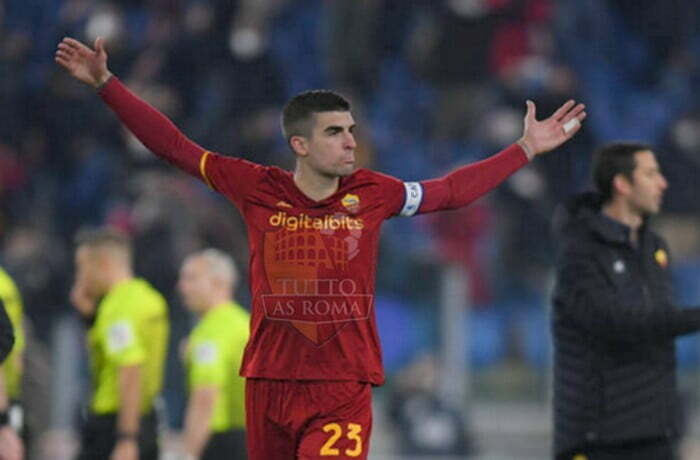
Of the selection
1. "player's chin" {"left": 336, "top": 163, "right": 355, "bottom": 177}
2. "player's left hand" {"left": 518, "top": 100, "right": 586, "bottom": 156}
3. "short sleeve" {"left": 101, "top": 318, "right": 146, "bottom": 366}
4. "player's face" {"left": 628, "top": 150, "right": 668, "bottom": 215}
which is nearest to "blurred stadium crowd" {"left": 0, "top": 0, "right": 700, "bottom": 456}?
"short sleeve" {"left": 101, "top": 318, "right": 146, "bottom": 366}

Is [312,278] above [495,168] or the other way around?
the other way around

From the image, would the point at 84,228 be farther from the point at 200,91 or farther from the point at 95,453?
the point at 95,453

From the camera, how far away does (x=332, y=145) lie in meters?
5.94

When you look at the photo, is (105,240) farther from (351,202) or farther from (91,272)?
(351,202)

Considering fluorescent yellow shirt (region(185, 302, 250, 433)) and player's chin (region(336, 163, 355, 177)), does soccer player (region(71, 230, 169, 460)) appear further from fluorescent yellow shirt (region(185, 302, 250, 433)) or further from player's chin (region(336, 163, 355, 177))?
player's chin (region(336, 163, 355, 177))

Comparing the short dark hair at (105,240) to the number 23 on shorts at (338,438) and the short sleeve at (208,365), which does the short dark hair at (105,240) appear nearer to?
the short sleeve at (208,365)

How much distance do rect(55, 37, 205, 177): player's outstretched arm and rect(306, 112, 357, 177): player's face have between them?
15.6 inches

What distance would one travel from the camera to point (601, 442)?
6.91m

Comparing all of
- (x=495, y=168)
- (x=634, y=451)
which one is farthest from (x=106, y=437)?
(x=495, y=168)

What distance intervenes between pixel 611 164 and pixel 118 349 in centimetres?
256

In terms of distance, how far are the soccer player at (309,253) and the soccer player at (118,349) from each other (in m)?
2.40

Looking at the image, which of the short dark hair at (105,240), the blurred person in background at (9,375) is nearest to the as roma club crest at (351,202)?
the blurred person in background at (9,375)

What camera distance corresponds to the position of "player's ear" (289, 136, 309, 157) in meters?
5.97

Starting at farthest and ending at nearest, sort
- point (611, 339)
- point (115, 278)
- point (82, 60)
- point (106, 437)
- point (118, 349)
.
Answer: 1. point (115, 278)
2. point (106, 437)
3. point (118, 349)
4. point (611, 339)
5. point (82, 60)
